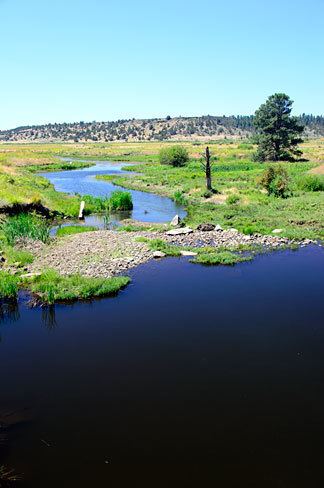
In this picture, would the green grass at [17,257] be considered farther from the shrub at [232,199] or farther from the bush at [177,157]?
the bush at [177,157]

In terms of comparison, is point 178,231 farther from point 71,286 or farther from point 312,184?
point 312,184

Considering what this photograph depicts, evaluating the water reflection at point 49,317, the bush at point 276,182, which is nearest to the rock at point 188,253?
the water reflection at point 49,317

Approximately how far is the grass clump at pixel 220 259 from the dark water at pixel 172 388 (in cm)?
363

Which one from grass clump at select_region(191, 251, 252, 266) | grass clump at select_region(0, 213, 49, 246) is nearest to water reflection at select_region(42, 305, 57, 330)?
grass clump at select_region(191, 251, 252, 266)

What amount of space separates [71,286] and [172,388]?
28.5 ft

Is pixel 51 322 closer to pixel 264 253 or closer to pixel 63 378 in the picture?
pixel 63 378

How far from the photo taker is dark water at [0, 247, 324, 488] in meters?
8.88

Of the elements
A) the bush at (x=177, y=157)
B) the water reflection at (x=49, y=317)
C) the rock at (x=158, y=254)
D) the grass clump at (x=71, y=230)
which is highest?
the bush at (x=177, y=157)

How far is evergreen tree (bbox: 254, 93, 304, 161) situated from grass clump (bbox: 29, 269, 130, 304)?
60.9 meters

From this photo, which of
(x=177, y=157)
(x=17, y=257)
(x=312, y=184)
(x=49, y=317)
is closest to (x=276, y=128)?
(x=177, y=157)

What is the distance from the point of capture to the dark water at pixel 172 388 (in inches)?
349

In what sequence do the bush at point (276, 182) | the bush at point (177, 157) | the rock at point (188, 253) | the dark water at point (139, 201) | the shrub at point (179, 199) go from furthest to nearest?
the bush at point (177, 157)
the shrub at point (179, 199)
the bush at point (276, 182)
the dark water at point (139, 201)
the rock at point (188, 253)

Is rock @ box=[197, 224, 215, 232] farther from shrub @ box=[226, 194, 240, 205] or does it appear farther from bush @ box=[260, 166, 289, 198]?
bush @ box=[260, 166, 289, 198]

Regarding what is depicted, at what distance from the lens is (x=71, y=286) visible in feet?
61.7
